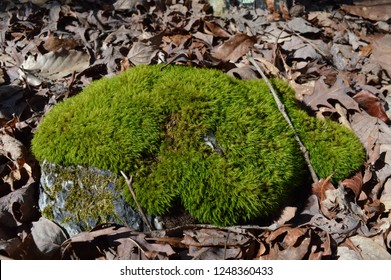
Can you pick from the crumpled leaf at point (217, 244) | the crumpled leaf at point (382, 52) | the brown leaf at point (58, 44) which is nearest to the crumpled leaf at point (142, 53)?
the brown leaf at point (58, 44)

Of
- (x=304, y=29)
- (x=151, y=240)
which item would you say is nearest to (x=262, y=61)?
(x=304, y=29)

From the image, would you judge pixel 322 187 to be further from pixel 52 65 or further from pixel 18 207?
pixel 52 65

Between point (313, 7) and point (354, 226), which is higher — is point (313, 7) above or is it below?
above

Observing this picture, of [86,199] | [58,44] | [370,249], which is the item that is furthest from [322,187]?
[58,44]

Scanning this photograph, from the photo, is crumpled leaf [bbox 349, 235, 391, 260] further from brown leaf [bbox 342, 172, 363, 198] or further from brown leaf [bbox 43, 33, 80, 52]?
brown leaf [bbox 43, 33, 80, 52]

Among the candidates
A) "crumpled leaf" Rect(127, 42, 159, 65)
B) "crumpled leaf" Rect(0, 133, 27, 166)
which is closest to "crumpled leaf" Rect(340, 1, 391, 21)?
"crumpled leaf" Rect(127, 42, 159, 65)

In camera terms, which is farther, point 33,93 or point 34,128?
point 33,93
